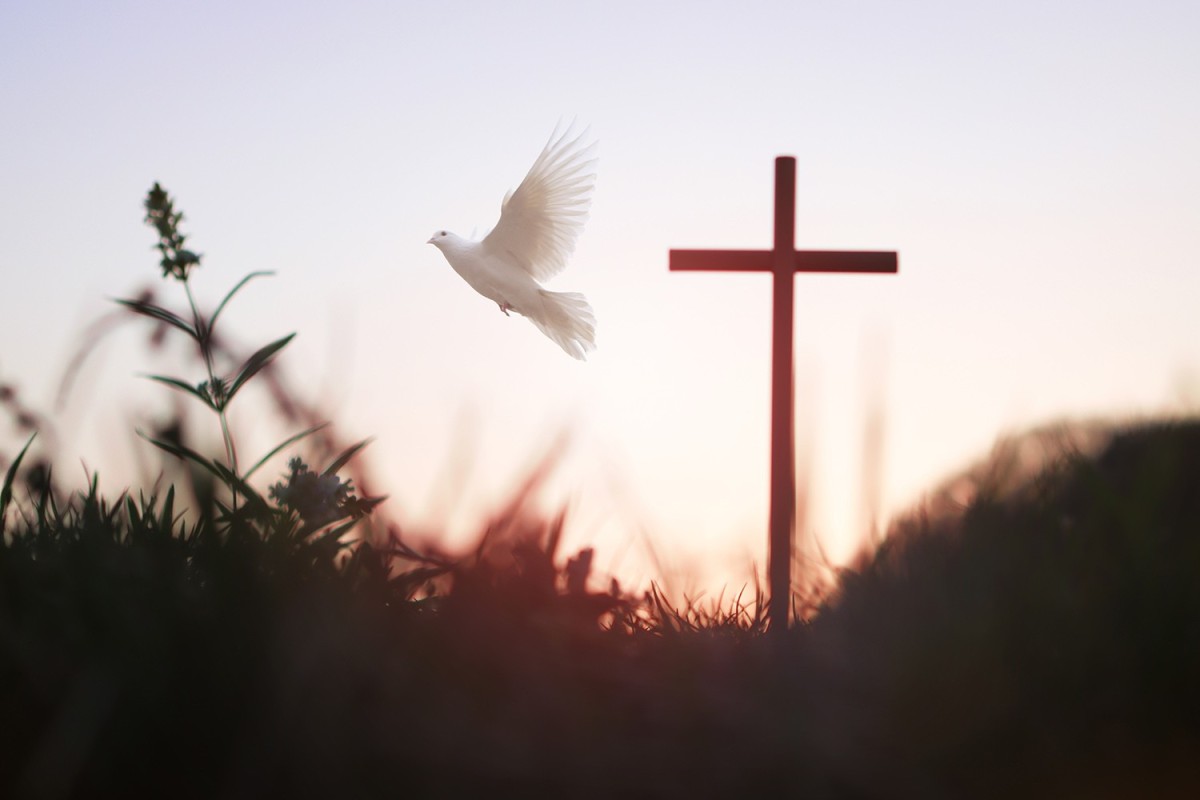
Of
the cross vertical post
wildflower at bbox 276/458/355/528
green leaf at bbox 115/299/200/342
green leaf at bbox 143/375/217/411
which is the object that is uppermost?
the cross vertical post

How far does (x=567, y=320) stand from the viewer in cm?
489

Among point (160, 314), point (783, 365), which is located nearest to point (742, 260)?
point (783, 365)

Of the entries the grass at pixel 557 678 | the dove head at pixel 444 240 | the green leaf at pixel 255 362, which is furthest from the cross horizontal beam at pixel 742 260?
the grass at pixel 557 678

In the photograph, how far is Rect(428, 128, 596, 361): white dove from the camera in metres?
4.59

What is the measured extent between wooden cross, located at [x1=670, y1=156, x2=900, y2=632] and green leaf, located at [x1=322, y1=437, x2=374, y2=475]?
86.4 inches

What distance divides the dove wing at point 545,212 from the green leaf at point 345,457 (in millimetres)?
1600

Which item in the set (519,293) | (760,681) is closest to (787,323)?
(519,293)

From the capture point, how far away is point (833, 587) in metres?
3.45

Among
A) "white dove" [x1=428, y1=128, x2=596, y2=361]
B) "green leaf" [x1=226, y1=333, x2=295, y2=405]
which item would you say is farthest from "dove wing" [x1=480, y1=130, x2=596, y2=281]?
"green leaf" [x1=226, y1=333, x2=295, y2=405]

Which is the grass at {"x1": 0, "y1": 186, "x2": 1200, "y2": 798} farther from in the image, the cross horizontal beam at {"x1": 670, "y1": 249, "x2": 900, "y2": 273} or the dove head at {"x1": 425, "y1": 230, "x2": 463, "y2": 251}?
the cross horizontal beam at {"x1": 670, "y1": 249, "x2": 900, "y2": 273}

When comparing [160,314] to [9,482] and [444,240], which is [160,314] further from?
[444,240]

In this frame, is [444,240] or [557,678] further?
[444,240]

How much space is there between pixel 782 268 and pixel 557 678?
10.4 ft

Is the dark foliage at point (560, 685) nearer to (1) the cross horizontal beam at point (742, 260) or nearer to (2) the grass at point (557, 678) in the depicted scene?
(2) the grass at point (557, 678)
